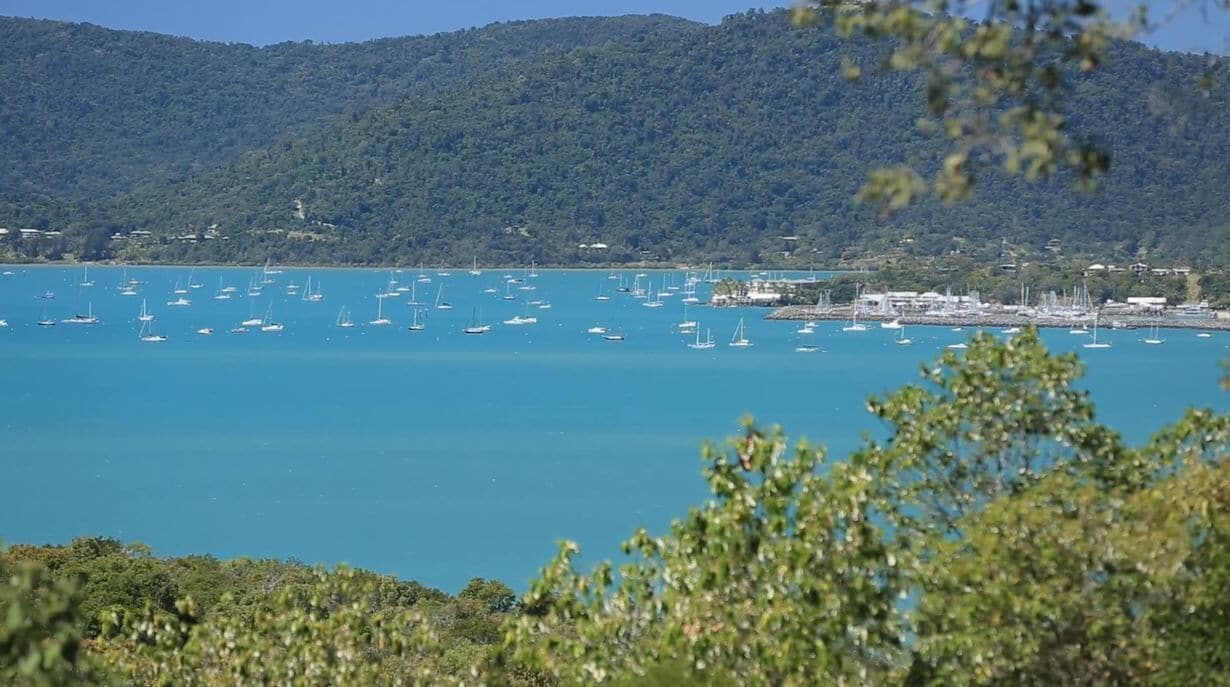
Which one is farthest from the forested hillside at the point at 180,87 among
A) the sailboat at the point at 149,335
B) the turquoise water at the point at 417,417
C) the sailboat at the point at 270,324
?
the sailboat at the point at 149,335

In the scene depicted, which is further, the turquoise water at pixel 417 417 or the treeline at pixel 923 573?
the turquoise water at pixel 417 417

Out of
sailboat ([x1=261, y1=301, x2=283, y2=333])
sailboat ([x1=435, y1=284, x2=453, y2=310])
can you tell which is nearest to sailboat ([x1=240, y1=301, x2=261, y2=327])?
sailboat ([x1=261, y1=301, x2=283, y2=333])

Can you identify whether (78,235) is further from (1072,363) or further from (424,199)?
(1072,363)

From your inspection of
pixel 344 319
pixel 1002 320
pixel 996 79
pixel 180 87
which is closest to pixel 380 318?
pixel 344 319

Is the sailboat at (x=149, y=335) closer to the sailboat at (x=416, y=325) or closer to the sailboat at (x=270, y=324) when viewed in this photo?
the sailboat at (x=270, y=324)

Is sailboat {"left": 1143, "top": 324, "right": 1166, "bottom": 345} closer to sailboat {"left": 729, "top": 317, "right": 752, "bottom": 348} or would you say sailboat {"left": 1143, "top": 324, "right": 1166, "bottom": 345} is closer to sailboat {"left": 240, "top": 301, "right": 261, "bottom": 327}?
sailboat {"left": 729, "top": 317, "right": 752, "bottom": 348}

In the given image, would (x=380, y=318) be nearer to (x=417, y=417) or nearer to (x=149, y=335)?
(x=149, y=335)

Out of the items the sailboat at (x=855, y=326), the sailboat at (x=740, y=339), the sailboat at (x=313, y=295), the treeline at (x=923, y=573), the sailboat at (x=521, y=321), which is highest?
the treeline at (x=923, y=573)
